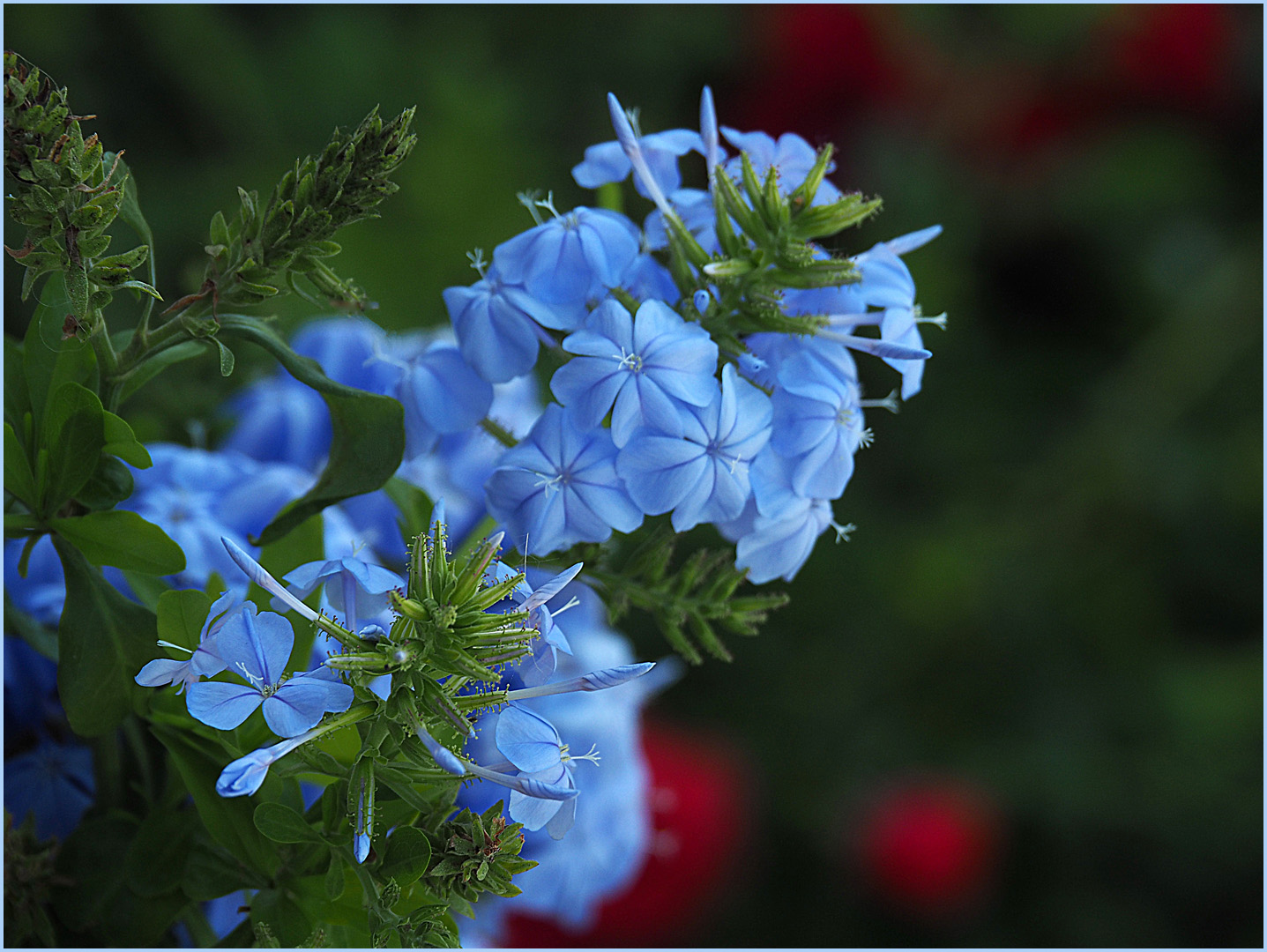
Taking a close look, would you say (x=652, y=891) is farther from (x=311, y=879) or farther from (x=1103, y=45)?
(x=1103, y=45)

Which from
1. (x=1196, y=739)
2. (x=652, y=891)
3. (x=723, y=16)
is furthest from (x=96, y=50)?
(x=1196, y=739)

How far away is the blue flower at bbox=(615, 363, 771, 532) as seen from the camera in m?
0.29

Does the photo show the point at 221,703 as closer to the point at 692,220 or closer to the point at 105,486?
the point at 105,486

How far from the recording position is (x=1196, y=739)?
Result: 3.77 feet

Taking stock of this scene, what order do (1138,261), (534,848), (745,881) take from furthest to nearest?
1. (1138,261)
2. (745,881)
3. (534,848)

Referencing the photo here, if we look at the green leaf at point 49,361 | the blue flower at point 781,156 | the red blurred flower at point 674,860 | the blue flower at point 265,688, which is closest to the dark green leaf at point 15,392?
the green leaf at point 49,361

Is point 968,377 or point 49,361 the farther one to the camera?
point 968,377

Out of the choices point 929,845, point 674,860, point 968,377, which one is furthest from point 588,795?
point 968,377

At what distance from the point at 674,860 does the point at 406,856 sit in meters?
0.68

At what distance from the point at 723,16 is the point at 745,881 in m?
0.96

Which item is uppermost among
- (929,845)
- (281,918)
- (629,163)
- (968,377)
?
(968,377)

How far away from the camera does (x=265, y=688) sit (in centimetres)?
25

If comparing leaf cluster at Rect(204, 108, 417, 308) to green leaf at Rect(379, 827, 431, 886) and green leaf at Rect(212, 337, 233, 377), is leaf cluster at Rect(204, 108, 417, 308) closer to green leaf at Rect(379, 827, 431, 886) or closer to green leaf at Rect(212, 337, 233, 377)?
green leaf at Rect(212, 337, 233, 377)

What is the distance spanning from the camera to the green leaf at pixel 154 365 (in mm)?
299
